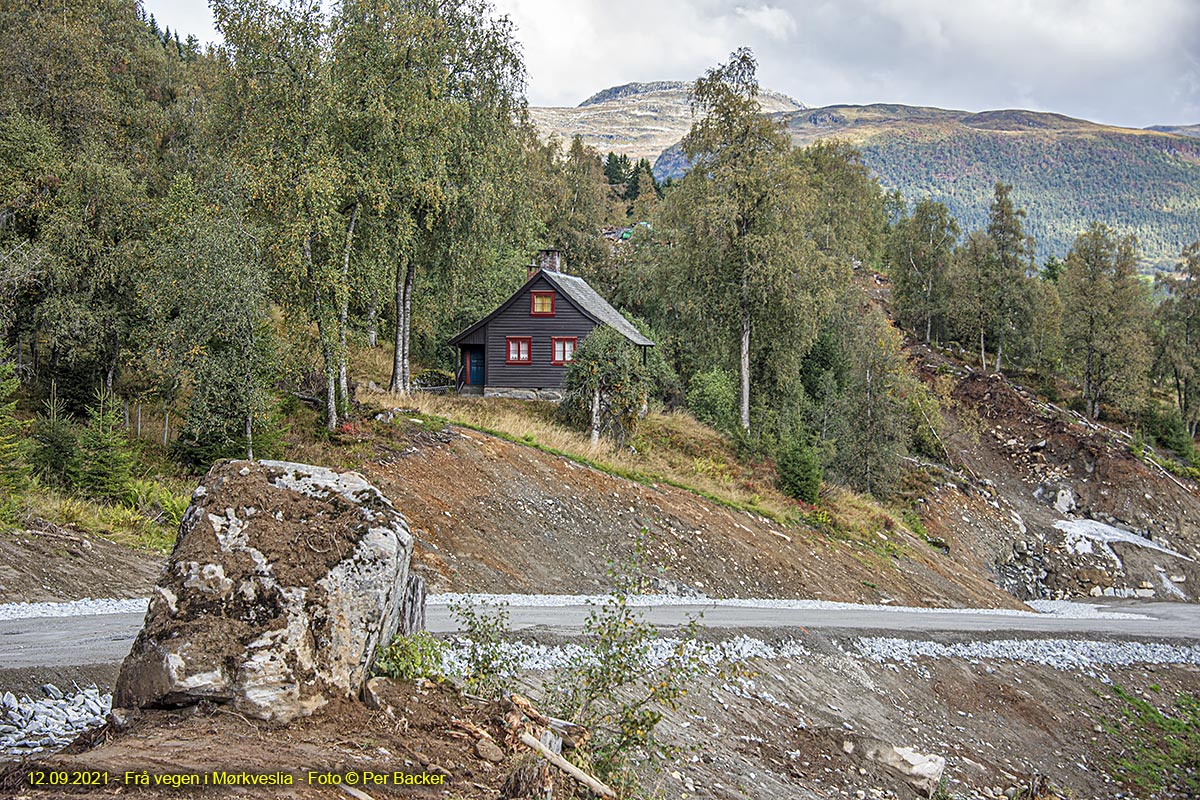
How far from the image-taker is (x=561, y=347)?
3850 cm

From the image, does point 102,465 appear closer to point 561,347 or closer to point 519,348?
point 519,348

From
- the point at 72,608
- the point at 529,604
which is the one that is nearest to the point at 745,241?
the point at 529,604

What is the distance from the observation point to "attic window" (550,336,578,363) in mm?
38406

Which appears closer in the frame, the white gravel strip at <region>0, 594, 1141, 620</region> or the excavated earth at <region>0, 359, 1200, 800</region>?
the excavated earth at <region>0, 359, 1200, 800</region>

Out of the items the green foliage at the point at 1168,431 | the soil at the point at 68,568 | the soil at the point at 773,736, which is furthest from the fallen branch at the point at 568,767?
the green foliage at the point at 1168,431

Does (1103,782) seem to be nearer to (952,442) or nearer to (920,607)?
(920,607)

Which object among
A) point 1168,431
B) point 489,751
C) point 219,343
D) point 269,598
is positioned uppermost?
point 219,343

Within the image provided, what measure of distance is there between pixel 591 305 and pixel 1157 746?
30.3 m

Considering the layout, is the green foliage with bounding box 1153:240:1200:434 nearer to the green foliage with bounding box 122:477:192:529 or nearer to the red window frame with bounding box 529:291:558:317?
the red window frame with bounding box 529:291:558:317

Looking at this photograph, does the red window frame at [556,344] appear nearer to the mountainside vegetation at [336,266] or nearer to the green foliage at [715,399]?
the mountainside vegetation at [336,266]

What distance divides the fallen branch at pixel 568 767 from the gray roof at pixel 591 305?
31.0 metres

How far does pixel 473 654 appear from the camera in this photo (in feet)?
23.4

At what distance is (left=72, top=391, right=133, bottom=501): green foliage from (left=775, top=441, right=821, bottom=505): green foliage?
21.4m

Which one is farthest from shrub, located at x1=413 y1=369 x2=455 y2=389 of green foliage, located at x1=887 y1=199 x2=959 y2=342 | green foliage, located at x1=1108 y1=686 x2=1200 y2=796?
green foliage, located at x1=887 y1=199 x2=959 y2=342
